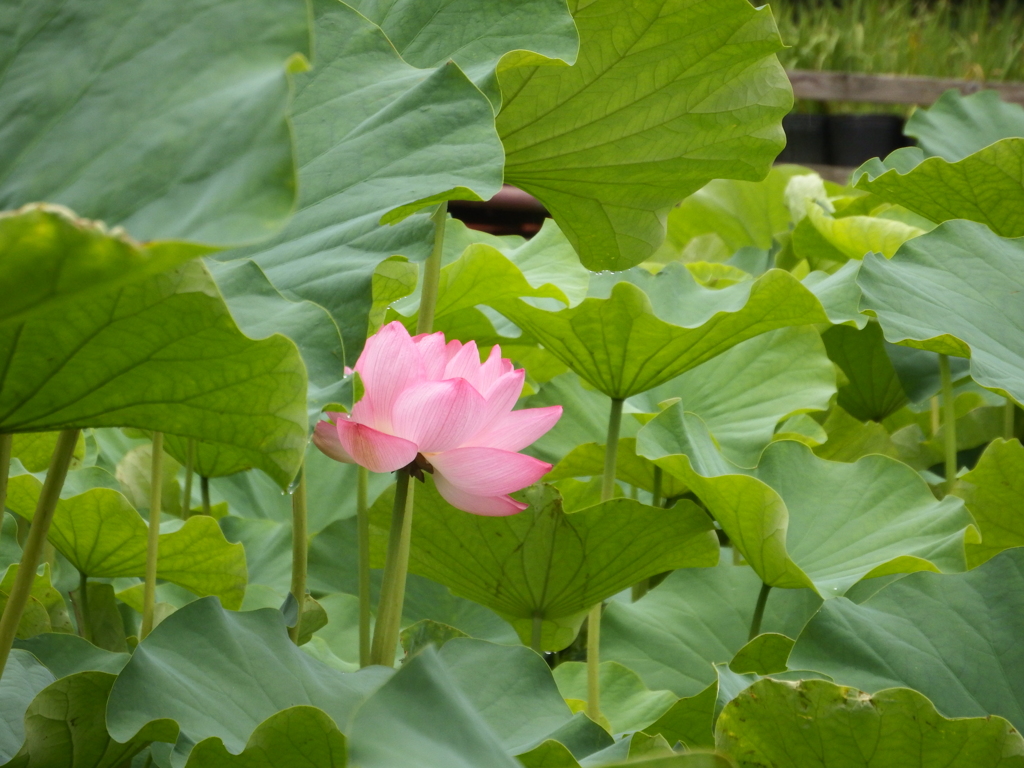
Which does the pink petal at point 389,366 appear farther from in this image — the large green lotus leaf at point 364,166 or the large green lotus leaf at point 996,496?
the large green lotus leaf at point 996,496

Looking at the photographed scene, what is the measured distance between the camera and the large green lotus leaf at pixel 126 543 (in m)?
0.74

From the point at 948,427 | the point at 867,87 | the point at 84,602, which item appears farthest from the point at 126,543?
the point at 867,87

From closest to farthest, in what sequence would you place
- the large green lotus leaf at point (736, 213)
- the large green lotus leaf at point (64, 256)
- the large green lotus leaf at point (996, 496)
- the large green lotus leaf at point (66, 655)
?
the large green lotus leaf at point (64, 256) → the large green lotus leaf at point (66, 655) → the large green lotus leaf at point (996, 496) → the large green lotus leaf at point (736, 213)

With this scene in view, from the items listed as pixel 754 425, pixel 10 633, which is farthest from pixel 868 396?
pixel 10 633

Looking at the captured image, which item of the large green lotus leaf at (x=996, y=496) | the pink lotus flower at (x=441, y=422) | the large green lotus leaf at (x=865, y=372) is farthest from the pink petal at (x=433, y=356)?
the large green lotus leaf at (x=865, y=372)

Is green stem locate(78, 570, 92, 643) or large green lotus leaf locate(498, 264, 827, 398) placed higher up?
large green lotus leaf locate(498, 264, 827, 398)

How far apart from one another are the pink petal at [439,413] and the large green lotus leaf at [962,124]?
103 cm

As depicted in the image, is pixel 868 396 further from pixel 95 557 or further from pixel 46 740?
pixel 46 740

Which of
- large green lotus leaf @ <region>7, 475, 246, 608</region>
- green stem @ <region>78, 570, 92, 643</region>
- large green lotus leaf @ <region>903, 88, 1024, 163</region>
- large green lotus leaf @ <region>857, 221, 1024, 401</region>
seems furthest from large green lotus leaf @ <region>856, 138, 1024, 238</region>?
green stem @ <region>78, 570, 92, 643</region>

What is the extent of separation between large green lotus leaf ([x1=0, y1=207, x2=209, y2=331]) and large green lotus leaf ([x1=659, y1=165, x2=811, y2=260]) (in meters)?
1.55

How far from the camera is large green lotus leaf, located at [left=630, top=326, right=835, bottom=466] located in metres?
1.06

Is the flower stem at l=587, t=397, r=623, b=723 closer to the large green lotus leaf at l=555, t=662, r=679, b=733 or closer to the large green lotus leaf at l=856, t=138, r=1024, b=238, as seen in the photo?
the large green lotus leaf at l=555, t=662, r=679, b=733

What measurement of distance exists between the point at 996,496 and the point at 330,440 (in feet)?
2.00

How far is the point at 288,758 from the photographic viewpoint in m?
0.48
